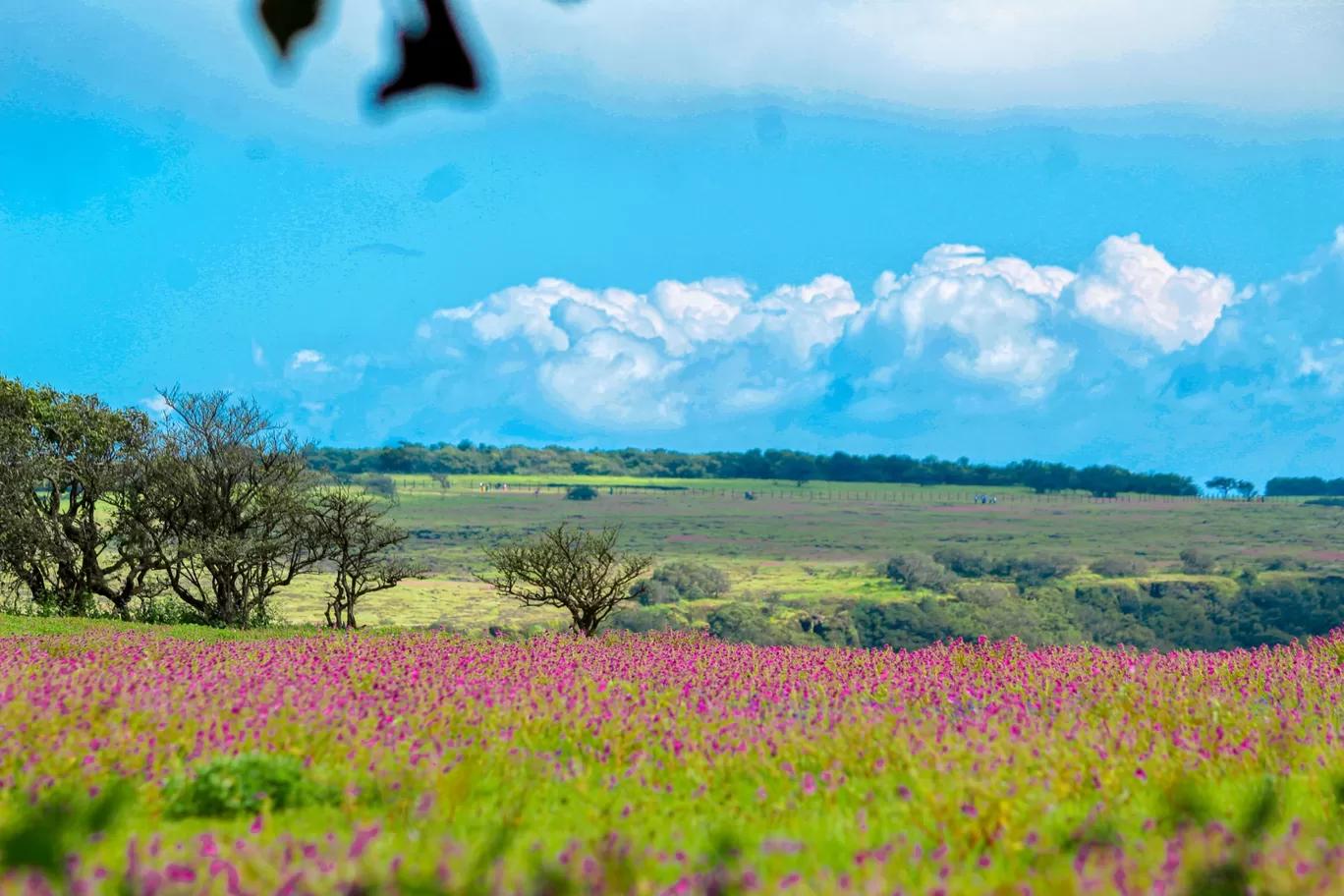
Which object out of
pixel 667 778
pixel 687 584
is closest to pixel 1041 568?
pixel 687 584

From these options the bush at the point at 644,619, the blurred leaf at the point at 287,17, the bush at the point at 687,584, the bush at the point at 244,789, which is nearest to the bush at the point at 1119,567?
the bush at the point at 687,584

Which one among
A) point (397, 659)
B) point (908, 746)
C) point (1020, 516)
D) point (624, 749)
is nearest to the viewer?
point (908, 746)

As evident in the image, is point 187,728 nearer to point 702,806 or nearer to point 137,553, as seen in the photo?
point 702,806

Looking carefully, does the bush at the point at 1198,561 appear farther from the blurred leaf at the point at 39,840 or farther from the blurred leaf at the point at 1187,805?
the blurred leaf at the point at 39,840

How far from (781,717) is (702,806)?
242 centimetres

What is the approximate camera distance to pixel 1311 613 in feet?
200

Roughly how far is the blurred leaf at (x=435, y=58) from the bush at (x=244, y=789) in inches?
200

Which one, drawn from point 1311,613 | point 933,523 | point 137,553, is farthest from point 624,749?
point 933,523

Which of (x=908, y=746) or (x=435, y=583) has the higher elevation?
(x=908, y=746)

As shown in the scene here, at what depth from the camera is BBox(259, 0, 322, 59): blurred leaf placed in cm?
246

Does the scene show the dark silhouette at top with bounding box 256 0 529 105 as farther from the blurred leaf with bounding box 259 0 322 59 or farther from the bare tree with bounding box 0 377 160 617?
the bare tree with bounding box 0 377 160 617

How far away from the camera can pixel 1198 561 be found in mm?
82000

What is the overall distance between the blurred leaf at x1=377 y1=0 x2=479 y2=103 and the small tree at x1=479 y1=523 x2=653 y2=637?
22.9 m

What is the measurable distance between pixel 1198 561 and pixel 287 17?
9013 centimetres
